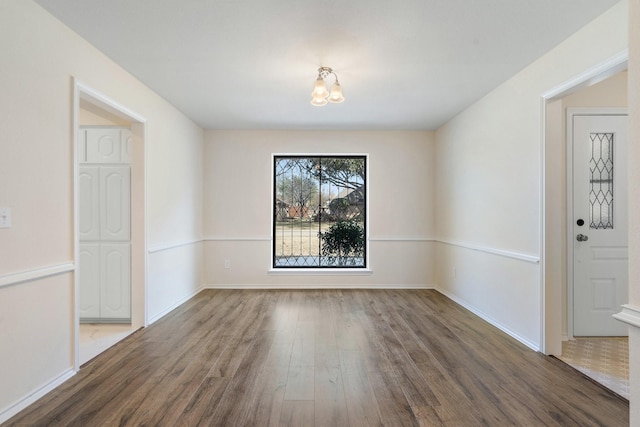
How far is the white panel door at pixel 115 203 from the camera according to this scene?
3.43 meters

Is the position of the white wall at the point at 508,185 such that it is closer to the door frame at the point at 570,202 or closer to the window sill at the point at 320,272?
the door frame at the point at 570,202

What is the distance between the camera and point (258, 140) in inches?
201

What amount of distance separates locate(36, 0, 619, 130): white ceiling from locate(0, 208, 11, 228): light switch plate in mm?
1327

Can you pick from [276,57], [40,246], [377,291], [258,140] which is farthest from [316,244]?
[40,246]

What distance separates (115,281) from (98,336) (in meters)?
0.57

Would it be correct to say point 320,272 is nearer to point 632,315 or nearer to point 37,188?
point 37,188

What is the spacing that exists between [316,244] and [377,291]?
3.96ft

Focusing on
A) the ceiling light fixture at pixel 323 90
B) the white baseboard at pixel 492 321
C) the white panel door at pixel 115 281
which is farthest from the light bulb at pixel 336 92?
the white baseboard at pixel 492 321

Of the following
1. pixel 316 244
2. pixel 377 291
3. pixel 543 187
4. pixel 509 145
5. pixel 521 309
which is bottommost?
pixel 377 291

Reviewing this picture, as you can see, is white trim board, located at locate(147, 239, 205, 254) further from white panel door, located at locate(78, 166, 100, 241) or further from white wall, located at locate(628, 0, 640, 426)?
white wall, located at locate(628, 0, 640, 426)

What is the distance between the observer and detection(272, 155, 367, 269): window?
5250mm

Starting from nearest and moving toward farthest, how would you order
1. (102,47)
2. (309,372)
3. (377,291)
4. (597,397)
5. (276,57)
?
(597,397), (309,372), (102,47), (276,57), (377,291)

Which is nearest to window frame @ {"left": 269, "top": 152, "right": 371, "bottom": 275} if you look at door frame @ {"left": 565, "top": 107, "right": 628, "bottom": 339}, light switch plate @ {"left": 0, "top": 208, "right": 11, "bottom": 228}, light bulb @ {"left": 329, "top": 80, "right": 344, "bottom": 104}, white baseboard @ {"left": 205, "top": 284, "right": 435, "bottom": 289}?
white baseboard @ {"left": 205, "top": 284, "right": 435, "bottom": 289}

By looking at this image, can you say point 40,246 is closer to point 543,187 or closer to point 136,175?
point 136,175
